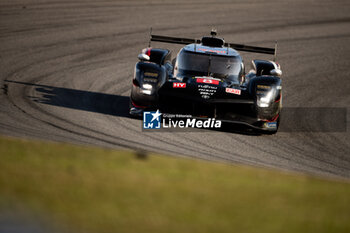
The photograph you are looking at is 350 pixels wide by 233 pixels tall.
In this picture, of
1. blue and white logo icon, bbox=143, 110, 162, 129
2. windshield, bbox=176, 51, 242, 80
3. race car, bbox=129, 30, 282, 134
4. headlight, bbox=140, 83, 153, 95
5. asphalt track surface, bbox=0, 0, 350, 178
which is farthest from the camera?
windshield, bbox=176, 51, 242, 80

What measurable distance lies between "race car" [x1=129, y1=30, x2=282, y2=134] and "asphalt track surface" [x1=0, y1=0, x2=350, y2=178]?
375 millimetres

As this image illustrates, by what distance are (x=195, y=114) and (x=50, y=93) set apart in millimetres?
3596

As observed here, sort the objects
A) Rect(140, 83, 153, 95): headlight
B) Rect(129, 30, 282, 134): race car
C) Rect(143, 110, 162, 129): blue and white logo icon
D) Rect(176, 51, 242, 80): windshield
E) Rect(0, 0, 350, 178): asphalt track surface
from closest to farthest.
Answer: Rect(0, 0, 350, 178): asphalt track surface → Rect(129, 30, 282, 134): race car → Rect(143, 110, 162, 129): blue and white logo icon → Rect(140, 83, 153, 95): headlight → Rect(176, 51, 242, 80): windshield

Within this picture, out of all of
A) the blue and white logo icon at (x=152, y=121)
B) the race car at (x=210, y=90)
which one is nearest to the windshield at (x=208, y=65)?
the race car at (x=210, y=90)

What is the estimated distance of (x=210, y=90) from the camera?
996 cm

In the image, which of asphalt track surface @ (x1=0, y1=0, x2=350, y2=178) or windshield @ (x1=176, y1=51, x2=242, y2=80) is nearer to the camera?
asphalt track surface @ (x1=0, y1=0, x2=350, y2=178)

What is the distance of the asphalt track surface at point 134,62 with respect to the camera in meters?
9.21

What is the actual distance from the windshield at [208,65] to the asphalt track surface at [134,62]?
1.41m

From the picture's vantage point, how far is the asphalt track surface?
9211mm

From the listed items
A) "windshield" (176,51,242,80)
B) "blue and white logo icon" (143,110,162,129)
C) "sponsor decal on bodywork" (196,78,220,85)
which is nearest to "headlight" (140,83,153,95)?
"blue and white logo icon" (143,110,162,129)

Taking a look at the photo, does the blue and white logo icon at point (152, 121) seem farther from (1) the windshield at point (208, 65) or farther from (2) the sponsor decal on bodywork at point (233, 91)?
(1) the windshield at point (208, 65)

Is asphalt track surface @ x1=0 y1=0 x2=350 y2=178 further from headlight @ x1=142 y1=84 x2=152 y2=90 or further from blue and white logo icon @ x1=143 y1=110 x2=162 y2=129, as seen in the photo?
headlight @ x1=142 y1=84 x2=152 y2=90

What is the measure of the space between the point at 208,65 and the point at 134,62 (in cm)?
464

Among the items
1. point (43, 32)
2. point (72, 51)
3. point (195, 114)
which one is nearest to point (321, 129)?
point (195, 114)
